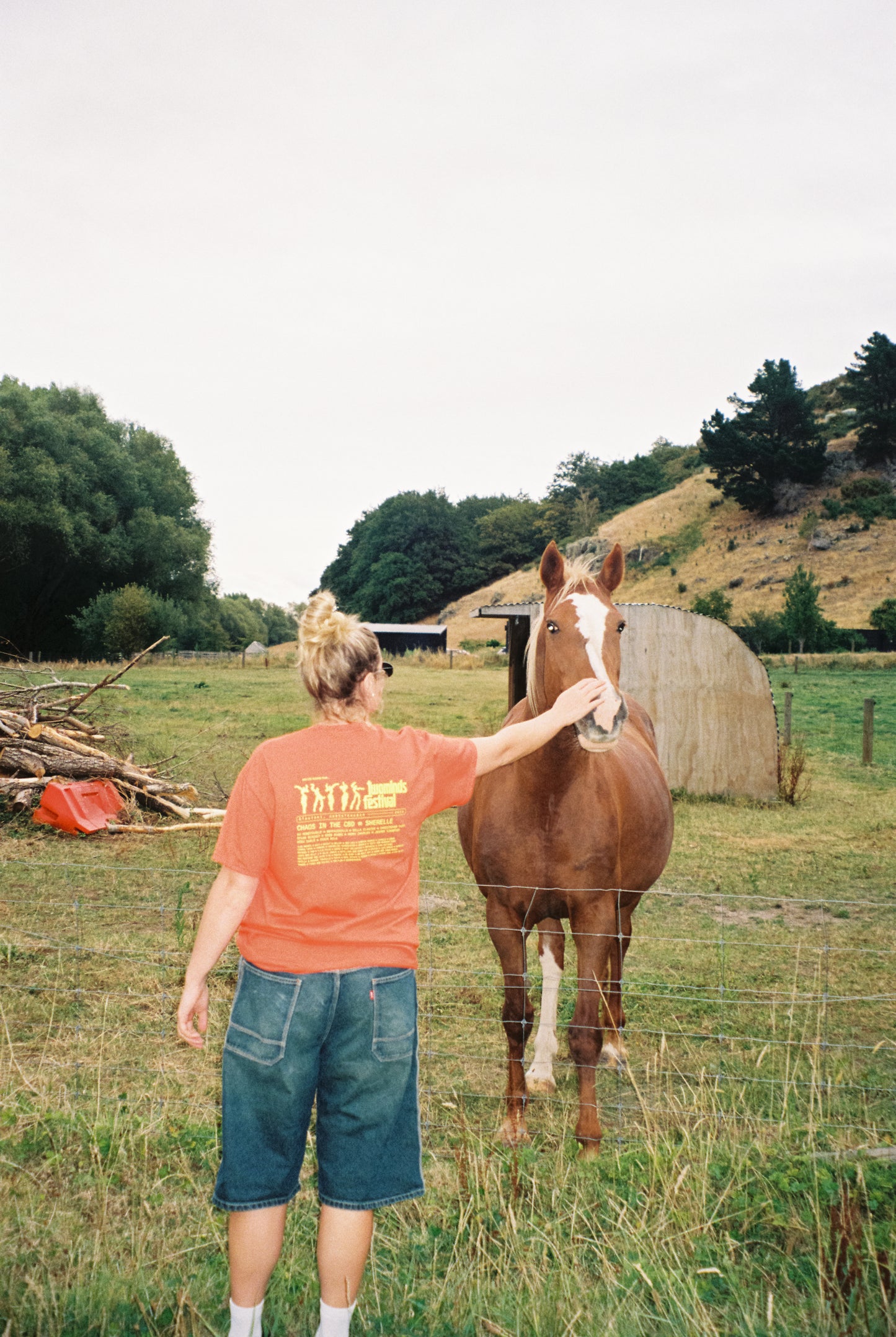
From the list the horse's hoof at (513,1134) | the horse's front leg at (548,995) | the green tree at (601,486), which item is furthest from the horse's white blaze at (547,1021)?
the green tree at (601,486)

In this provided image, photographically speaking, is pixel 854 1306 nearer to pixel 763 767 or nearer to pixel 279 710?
pixel 763 767

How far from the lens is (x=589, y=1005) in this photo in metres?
3.59

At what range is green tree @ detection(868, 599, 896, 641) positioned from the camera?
124ft

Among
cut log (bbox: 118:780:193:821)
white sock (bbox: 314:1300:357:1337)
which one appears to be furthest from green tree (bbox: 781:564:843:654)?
white sock (bbox: 314:1300:357:1337)

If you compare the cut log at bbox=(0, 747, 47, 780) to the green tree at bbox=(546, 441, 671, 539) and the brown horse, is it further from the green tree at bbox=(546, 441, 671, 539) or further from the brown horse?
the green tree at bbox=(546, 441, 671, 539)

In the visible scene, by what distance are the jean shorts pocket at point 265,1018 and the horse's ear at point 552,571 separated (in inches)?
83.4

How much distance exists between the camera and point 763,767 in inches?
479

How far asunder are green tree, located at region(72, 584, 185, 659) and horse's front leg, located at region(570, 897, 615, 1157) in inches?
1439

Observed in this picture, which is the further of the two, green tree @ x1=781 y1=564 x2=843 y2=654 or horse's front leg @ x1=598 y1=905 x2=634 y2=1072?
green tree @ x1=781 y1=564 x2=843 y2=654

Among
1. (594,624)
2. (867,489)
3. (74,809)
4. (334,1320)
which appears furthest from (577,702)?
(867,489)

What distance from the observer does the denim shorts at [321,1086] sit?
2.01 metres

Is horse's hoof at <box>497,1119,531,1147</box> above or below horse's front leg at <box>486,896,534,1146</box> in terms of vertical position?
below

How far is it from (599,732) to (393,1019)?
51.9 inches

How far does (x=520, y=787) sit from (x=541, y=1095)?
5.32ft
